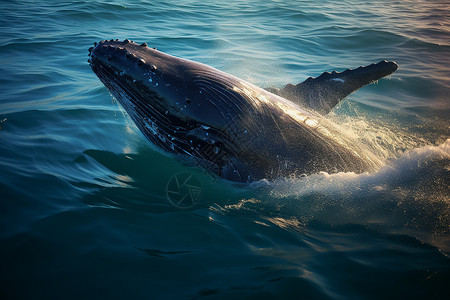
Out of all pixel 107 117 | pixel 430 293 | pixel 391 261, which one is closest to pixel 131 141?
pixel 107 117

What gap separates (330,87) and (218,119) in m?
3.12

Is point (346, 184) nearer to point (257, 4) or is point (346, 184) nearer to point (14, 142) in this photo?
point (14, 142)

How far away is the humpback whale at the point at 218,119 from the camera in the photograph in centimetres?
530

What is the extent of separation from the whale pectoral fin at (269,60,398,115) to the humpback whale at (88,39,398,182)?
1.18 meters

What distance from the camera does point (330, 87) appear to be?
7023 millimetres

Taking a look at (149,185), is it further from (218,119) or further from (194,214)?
(218,119)

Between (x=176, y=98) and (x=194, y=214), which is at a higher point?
(x=176, y=98)

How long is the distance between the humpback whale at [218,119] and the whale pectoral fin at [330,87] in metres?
1.18

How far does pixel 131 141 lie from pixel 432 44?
16.4 meters

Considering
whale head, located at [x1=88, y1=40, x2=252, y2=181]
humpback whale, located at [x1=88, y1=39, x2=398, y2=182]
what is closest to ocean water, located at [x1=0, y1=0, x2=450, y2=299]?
humpback whale, located at [x1=88, y1=39, x2=398, y2=182]

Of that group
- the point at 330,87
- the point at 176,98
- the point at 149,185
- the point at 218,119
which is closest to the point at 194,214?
the point at 149,185

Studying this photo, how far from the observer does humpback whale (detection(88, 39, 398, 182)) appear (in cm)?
530

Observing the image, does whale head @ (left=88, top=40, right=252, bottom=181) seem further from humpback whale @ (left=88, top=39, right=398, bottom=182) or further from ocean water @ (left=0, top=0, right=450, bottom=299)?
ocean water @ (left=0, top=0, right=450, bottom=299)

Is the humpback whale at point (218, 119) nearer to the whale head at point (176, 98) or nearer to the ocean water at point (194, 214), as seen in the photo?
the whale head at point (176, 98)
